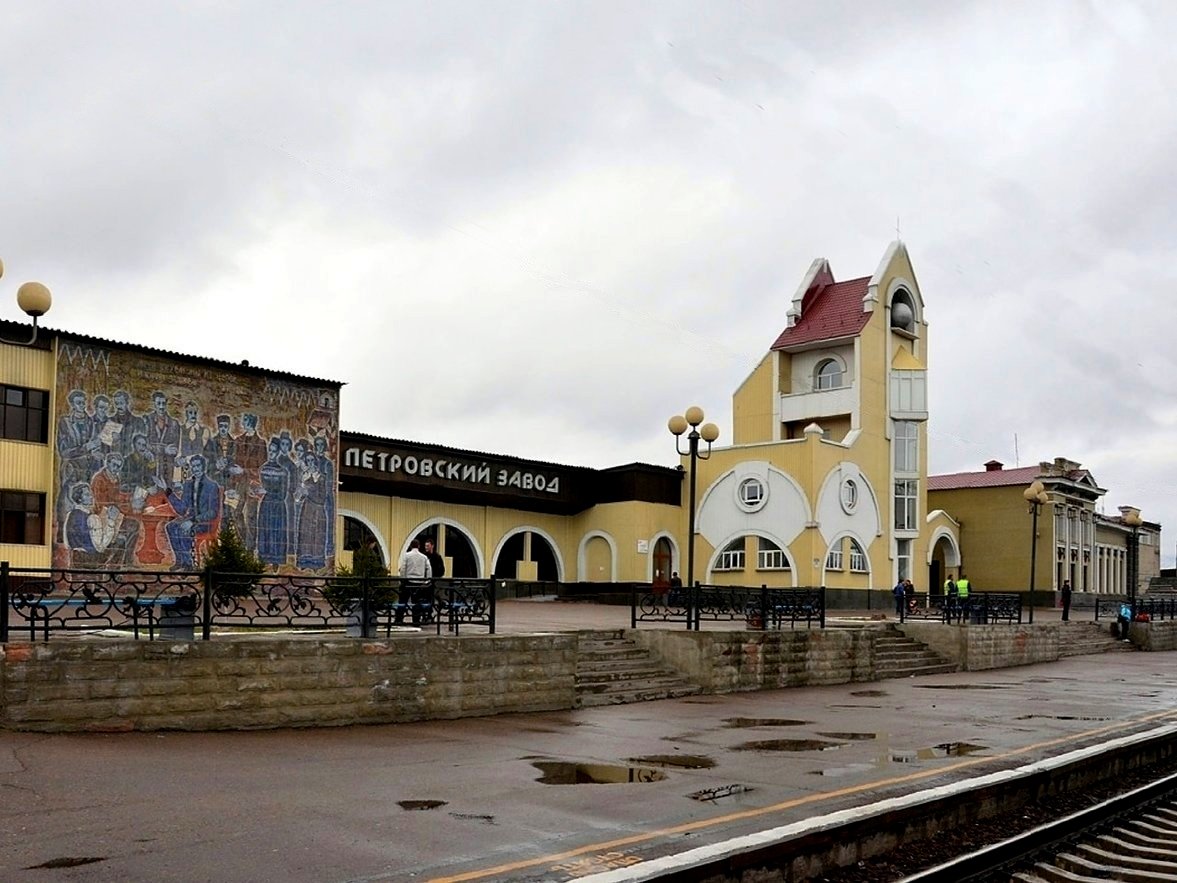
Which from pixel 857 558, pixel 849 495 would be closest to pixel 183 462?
pixel 849 495

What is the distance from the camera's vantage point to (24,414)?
2658 cm

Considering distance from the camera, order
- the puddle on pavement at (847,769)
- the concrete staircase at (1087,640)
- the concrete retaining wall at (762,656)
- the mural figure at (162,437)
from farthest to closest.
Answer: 1. the concrete staircase at (1087,640)
2. the mural figure at (162,437)
3. the concrete retaining wall at (762,656)
4. the puddle on pavement at (847,769)

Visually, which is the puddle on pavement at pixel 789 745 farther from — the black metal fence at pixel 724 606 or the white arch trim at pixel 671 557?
the white arch trim at pixel 671 557

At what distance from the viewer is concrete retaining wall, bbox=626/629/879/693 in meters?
19.0

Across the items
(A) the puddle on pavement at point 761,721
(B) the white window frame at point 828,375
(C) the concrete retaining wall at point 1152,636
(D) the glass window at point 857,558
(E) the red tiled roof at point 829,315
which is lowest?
(C) the concrete retaining wall at point 1152,636

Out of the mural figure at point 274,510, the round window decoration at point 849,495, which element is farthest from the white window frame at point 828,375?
the mural figure at point 274,510

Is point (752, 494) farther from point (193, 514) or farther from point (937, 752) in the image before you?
point (937, 752)

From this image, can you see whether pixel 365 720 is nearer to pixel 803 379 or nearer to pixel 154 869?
pixel 154 869

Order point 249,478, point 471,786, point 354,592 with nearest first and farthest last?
point 471,786 < point 354,592 < point 249,478

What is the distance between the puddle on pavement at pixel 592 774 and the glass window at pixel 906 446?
37.0 meters

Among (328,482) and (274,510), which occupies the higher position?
(328,482)

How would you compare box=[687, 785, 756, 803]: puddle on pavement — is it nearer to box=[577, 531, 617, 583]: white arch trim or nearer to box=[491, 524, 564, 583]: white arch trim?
box=[491, 524, 564, 583]: white arch trim

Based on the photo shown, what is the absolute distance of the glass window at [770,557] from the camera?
138 feet

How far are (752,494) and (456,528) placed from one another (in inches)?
438
